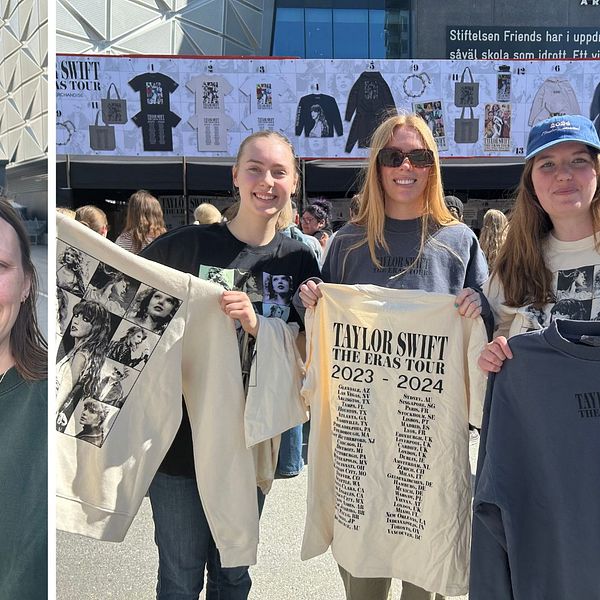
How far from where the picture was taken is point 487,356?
A: 1.75m

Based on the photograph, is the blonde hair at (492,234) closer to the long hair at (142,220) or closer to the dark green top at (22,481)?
the long hair at (142,220)

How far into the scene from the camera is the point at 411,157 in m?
2.06

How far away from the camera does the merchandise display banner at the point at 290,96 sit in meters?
8.34

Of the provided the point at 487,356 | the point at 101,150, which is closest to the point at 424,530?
the point at 487,356

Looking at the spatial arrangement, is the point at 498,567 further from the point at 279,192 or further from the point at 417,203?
the point at 279,192

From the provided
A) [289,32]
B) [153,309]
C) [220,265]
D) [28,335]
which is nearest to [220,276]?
[220,265]

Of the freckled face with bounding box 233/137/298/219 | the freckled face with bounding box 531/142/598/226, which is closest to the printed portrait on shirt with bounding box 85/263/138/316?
Answer: the freckled face with bounding box 233/137/298/219

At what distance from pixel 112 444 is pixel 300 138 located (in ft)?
23.6

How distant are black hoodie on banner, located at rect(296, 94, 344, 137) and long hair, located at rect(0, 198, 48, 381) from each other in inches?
294

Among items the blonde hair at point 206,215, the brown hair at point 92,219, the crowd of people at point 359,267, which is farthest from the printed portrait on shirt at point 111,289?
the blonde hair at point 206,215

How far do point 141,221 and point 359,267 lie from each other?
326 cm

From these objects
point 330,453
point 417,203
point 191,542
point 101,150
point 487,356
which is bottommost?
point 191,542

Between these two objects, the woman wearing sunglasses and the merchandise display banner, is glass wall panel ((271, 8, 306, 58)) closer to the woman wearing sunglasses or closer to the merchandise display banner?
the merchandise display banner

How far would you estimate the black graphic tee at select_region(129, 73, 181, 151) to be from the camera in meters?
8.32
